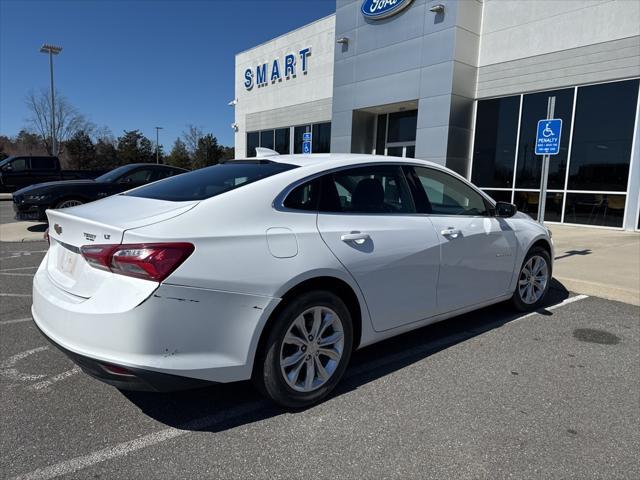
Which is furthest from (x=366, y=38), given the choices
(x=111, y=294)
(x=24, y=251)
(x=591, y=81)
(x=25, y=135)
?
(x=25, y=135)

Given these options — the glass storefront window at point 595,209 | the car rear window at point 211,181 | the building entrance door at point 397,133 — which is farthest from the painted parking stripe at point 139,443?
the building entrance door at point 397,133

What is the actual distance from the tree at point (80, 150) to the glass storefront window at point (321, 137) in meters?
43.4

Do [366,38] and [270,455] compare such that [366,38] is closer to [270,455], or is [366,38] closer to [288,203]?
[288,203]

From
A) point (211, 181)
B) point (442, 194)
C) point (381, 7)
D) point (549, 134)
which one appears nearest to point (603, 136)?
point (549, 134)

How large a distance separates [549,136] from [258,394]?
662 centimetres

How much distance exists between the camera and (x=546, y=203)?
1358 centimetres

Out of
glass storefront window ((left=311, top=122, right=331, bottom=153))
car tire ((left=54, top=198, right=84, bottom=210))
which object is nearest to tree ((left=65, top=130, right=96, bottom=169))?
glass storefront window ((left=311, top=122, right=331, bottom=153))

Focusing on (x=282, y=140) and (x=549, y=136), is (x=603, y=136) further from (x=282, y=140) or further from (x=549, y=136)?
(x=282, y=140)

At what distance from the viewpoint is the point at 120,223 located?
8.26ft

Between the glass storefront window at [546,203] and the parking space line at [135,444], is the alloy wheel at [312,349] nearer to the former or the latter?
the parking space line at [135,444]

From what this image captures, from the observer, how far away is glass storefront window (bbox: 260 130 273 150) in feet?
79.9

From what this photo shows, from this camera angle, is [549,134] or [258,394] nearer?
[258,394]

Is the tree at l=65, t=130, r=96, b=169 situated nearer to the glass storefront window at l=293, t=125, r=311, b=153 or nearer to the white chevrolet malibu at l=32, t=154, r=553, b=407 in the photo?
the glass storefront window at l=293, t=125, r=311, b=153

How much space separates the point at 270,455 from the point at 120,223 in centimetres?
150
